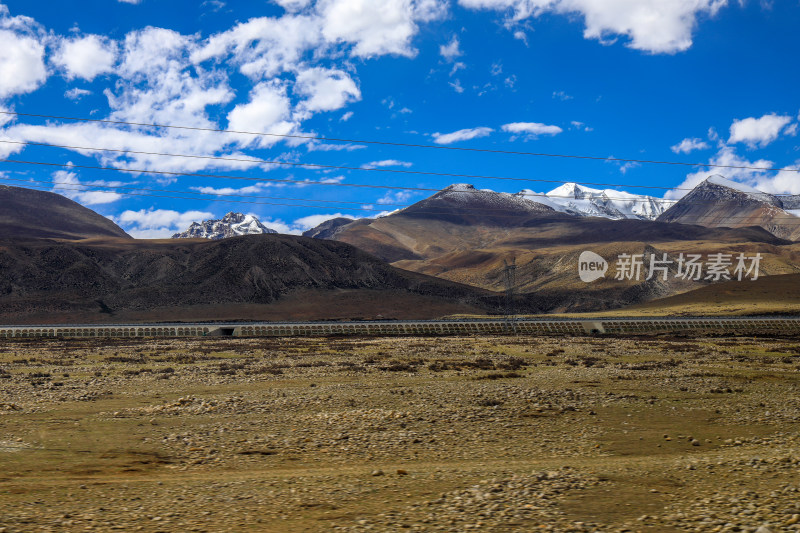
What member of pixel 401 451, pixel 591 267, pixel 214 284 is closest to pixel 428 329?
pixel 401 451

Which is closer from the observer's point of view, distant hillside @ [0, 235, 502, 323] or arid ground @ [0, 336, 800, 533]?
arid ground @ [0, 336, 800, 533]

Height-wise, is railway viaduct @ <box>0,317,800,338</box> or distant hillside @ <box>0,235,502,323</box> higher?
distant hillside @ <box>0,235,502,323</box>

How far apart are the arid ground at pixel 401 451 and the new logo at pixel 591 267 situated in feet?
474

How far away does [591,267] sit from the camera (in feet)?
585

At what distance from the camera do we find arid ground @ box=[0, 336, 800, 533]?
408 inches

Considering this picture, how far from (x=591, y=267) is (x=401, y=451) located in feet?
563

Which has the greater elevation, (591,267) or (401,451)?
(591,267)

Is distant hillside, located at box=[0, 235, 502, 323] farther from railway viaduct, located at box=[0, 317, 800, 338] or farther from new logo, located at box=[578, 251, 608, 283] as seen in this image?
railway viaduct, located at box=[0, 317, 800, 338]

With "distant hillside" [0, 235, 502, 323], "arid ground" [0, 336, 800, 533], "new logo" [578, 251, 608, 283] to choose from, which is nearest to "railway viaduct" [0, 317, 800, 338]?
"distant hillside" [0, 235, 502, 323]

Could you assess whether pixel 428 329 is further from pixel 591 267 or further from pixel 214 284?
pixel 591 267

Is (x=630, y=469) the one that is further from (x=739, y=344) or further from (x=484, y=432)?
(x=739, y=344)

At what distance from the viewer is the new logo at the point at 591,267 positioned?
172 metres

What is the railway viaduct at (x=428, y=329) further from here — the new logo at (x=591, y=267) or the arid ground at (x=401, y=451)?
the new logo at (x=591, y=267)

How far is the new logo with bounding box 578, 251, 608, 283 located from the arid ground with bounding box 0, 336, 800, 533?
145 m
